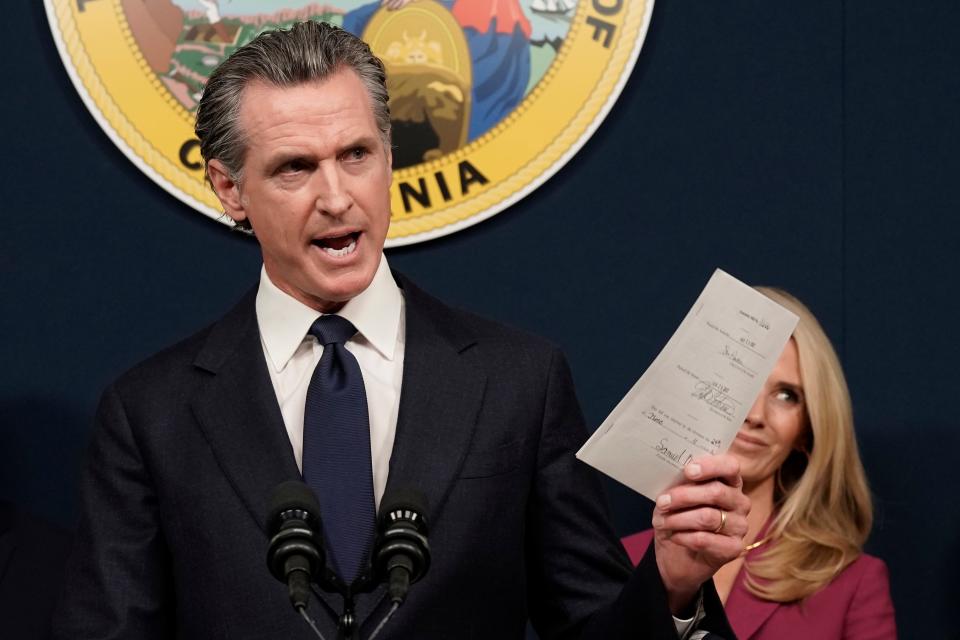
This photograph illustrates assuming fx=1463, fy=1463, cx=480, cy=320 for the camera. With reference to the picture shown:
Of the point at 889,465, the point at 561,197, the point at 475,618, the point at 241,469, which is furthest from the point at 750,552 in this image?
the point at 241,469

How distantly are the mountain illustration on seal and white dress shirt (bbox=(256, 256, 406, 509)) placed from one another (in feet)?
2.68

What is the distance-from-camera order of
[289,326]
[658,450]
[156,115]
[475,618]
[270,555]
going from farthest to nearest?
→ [156,115] → [289,326] → [475,618] → [658,450] → [270,555]

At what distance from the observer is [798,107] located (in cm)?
270

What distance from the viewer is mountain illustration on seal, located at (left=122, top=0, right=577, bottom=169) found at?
2.62m

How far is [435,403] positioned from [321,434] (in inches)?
5.7

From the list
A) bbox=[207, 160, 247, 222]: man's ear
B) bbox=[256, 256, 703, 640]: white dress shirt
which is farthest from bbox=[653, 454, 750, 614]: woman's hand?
bbox=[207, 160, 247, 222]: man's ear

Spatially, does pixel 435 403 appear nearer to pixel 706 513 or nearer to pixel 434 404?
pixel 434 404

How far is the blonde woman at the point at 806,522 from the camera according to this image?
256cm

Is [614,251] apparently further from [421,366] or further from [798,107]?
[421,366]

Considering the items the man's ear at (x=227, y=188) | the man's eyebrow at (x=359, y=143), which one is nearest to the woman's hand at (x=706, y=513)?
the man's eyebrow at (x=359, y=143)

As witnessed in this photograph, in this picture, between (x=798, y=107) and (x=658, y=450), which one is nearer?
(x=658, y=450)

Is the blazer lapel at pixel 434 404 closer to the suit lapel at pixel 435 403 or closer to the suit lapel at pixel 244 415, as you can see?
the suit lapel at pixel 435 403

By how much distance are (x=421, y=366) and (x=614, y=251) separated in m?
0.98

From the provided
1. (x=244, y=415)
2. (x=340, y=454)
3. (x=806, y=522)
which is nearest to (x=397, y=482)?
(x=340, y=454)
